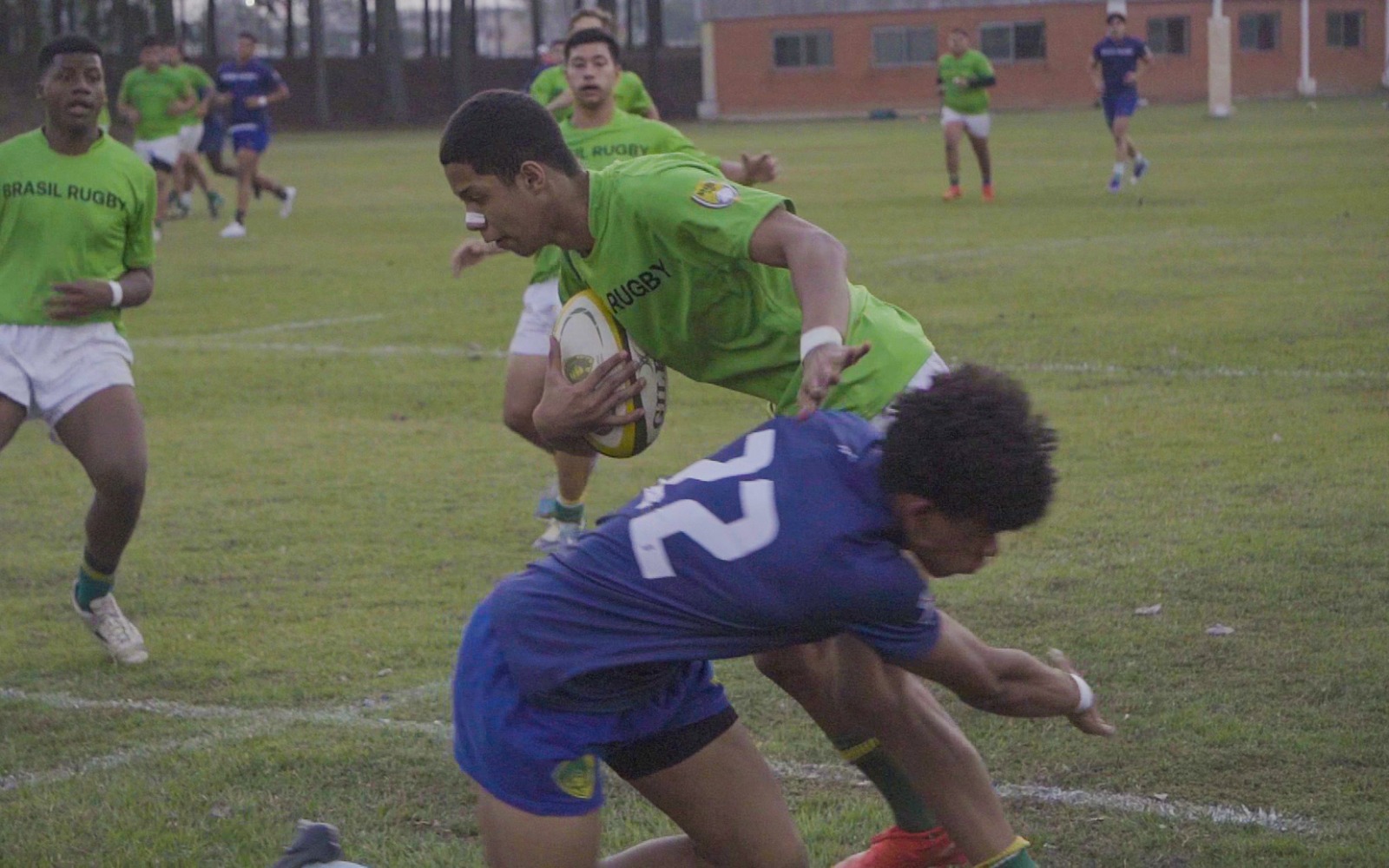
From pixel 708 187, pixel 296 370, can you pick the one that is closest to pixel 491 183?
pixel 708 187

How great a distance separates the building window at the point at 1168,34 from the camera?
58.5 m

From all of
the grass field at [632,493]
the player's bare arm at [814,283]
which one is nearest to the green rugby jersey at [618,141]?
the grass field at [632,493]

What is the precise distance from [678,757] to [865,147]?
35.0 meters

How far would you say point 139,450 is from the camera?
6.12m

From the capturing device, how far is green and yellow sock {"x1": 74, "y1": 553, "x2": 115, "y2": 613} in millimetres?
6215

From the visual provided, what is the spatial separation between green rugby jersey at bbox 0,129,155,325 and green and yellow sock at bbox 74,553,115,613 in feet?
2.85

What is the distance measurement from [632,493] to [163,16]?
186 ft

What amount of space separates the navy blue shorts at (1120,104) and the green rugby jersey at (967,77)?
6.38 ft

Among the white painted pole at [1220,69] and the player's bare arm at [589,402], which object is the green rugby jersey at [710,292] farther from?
the white painted pole at [1220,69]

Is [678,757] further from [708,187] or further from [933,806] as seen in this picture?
[708,187]

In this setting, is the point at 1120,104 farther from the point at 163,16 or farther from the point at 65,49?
the point at 163,16

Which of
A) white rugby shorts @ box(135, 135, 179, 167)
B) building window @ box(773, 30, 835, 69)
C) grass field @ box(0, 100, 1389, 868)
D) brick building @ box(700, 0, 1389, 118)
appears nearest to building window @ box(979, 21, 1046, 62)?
brick building @ box(700, 0, 1389, 118)

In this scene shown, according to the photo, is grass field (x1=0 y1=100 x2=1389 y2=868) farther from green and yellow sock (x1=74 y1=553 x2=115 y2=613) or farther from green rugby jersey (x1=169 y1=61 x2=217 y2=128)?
green rugby jersey (x1=169 y1=61 x2=217 y2=128)

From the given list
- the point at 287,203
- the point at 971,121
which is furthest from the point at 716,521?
the point at 287,203
